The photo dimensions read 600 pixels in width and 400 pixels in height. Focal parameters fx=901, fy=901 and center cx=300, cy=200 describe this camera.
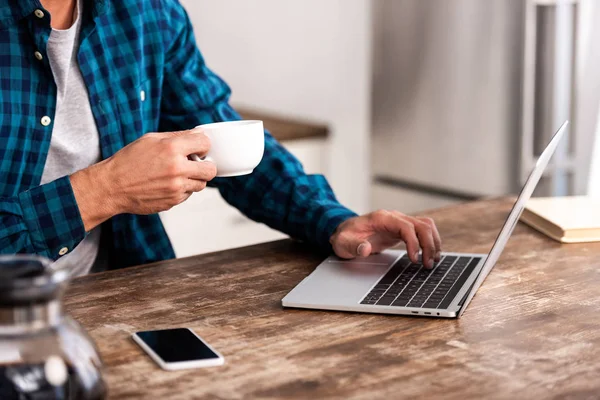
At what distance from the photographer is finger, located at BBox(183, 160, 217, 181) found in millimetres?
1182

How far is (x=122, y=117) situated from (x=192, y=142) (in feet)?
1.51

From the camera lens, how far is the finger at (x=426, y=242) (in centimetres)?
134

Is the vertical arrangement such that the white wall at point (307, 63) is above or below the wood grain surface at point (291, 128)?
above

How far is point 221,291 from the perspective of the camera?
1.23 metres

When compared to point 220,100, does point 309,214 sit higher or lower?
lower

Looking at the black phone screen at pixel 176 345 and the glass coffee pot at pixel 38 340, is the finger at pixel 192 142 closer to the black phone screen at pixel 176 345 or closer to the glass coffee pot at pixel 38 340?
the black phone screen at pixel 176 345

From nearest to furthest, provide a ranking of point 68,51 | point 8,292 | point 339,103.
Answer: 1. point 8,292
2. point 68,51
3. point 339,103

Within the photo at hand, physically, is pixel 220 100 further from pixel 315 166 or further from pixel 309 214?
pixel 315 166

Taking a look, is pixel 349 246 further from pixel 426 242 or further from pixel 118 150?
pixel 118 150

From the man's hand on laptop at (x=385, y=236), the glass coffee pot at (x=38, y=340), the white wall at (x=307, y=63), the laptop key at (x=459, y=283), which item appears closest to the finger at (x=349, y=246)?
the man's hand on laptop at (x=385, y=236)

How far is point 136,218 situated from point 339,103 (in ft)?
5.82

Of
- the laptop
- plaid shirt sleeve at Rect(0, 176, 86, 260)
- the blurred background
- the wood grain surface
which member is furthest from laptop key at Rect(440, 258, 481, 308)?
the wood grain surface

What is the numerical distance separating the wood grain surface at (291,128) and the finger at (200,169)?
1586 millimetres

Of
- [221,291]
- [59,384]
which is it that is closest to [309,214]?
[221,291]
